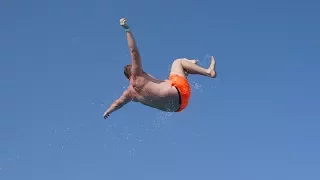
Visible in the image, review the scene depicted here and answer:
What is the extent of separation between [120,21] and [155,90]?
6.86ft

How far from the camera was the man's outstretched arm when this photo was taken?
18.3m

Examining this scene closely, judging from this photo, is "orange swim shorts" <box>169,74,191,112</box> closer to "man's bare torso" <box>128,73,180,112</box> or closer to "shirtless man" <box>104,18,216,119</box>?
"shirtless man" <box>104,18,216,119</box>

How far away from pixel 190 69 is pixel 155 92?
1364mm

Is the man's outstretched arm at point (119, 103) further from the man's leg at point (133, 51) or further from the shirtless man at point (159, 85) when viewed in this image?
the man's leg at point (133, 51)

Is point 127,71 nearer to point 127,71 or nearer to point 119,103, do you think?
point 127,71

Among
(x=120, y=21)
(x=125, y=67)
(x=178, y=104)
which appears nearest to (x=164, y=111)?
(x=178, y=104)

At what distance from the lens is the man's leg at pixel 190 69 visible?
59.7 feet

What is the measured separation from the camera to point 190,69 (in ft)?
60.0

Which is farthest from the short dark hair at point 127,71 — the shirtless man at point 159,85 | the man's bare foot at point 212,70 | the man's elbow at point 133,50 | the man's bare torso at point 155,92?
the man's bare foot at point 212,70

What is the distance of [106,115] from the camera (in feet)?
61.6

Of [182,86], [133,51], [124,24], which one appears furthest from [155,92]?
[124,24]

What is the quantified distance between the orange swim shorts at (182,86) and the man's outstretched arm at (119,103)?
1348 millimetres

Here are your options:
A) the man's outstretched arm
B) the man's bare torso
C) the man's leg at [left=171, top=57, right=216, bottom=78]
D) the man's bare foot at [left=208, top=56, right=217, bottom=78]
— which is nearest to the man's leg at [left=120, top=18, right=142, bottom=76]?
the man's bare torso

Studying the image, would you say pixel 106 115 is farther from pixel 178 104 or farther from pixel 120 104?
pixel 178 104
